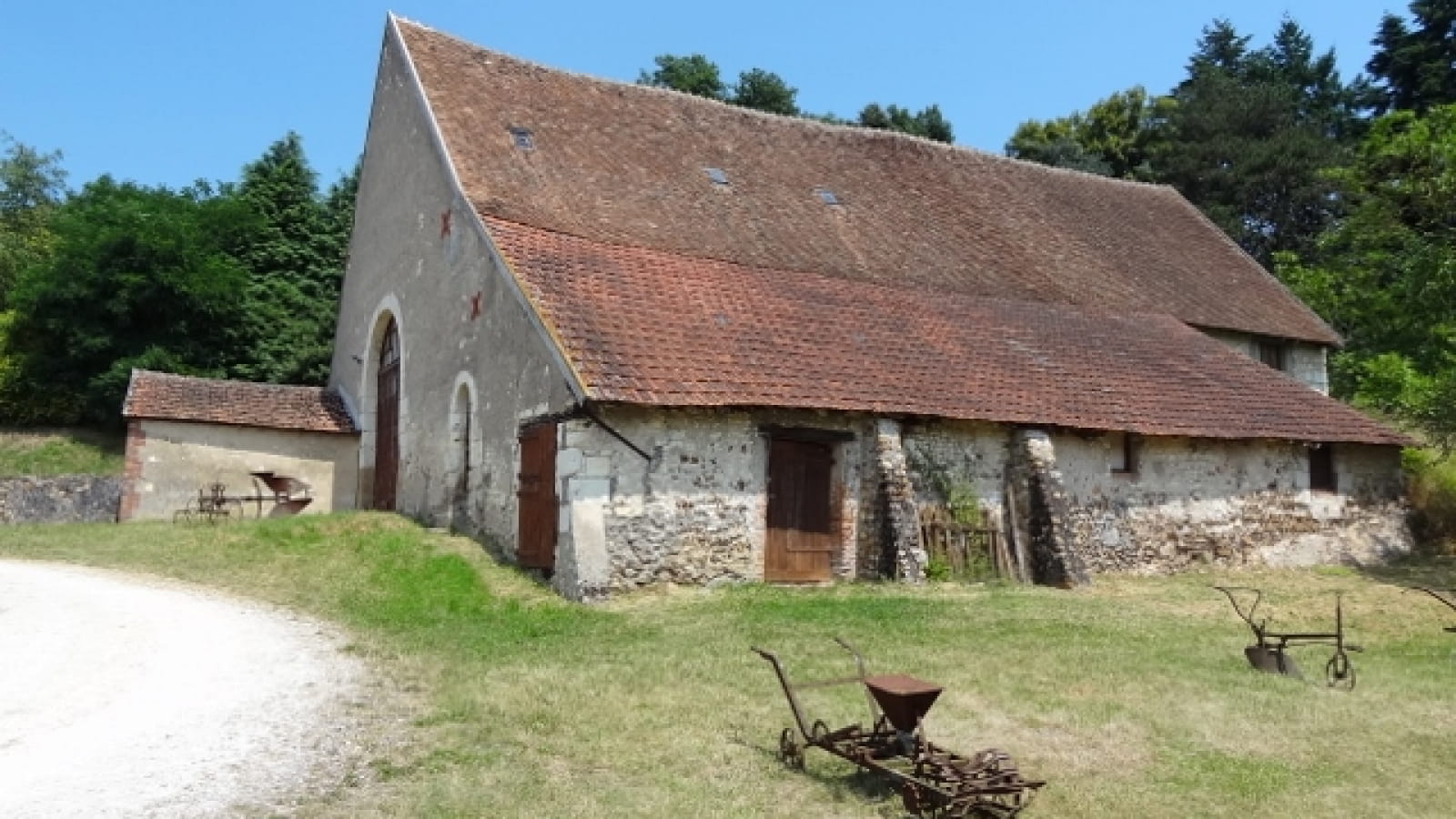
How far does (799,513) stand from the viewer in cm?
1351

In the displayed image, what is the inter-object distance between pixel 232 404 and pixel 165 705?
1311cm

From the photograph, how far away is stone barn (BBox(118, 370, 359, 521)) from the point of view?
1820cm

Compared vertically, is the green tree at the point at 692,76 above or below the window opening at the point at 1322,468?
above

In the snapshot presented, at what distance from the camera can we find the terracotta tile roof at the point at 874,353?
42.1ft

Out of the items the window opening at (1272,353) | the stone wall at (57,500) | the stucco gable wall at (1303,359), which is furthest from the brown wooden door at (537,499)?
the window opening at (1272,353)

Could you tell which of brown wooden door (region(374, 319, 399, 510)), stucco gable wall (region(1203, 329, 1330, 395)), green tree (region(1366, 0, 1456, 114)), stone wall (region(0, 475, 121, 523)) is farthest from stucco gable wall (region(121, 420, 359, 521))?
green tree (region(1366, 0, 1456, 114))

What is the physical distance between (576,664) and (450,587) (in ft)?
12.0

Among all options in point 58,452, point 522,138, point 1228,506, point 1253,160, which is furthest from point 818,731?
point 1253,160

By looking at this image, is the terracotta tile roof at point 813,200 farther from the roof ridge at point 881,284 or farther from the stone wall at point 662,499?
Result: the stone wall at point 662,499

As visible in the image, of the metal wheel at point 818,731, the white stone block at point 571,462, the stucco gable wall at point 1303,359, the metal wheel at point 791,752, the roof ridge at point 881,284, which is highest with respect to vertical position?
the roof ridge at point 881,284

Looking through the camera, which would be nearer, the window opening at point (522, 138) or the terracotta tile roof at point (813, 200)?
the terracotta tile roof at point (813, 200)

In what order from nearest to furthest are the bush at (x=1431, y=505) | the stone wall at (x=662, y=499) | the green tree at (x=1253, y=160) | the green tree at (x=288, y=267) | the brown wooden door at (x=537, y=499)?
the stone wall at (x=662, y=499) → the brown wooden door at (x=537, y=499) → the bush at (x=1431, y=505) → the green tree at (x=288, y=267) → the green tree at (x=1253, y=160)

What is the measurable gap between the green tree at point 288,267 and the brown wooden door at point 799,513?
17654 mm

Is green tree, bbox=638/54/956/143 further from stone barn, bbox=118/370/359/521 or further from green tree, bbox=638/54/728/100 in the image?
stone barn, bbox=118/370/359/521
